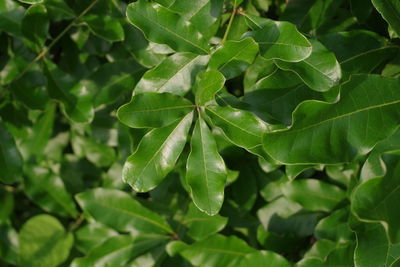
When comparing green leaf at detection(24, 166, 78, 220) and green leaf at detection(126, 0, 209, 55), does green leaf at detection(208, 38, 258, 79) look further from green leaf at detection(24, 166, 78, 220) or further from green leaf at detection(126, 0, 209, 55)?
green leaf at detection(24, 166, 78, 220)

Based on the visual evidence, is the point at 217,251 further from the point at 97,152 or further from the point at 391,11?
the point at 391,11

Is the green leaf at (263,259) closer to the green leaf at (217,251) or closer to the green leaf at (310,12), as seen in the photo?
the green leaf at (217,251)

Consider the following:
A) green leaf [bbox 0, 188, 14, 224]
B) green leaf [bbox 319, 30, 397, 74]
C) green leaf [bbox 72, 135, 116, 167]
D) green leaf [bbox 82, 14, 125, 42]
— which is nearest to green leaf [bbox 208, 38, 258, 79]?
green leaf [bbox 319, 30, 397, 74]

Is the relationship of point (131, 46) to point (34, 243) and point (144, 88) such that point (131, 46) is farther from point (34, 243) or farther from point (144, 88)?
point (34, 243)

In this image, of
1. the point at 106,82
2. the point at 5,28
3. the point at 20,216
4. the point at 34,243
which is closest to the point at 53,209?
the point at 34,243

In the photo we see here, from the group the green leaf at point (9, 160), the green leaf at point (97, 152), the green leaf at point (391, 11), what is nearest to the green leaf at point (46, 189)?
the green leaf at point (97, 152)
